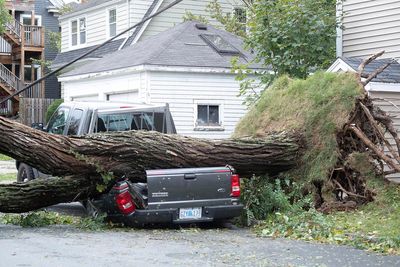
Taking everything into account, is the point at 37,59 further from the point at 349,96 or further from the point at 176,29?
the point at 349,96

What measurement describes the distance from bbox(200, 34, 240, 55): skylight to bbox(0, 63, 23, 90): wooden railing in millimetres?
19404

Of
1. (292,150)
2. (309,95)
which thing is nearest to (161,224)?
(292,150)

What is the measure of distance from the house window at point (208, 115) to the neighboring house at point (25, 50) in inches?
775

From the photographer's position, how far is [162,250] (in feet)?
31.6

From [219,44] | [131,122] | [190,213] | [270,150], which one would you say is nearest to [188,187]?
[190,213]

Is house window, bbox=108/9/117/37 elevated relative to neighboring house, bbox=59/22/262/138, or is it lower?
elevated

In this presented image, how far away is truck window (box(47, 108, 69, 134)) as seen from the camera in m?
14.9

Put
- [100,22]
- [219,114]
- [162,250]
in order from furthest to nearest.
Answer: [100,22], [219,114], [162,250]

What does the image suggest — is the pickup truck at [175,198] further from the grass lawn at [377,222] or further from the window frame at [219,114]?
the window frame at [219,114]

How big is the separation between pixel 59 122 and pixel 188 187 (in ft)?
14.1

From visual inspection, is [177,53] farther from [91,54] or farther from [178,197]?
[178,197]

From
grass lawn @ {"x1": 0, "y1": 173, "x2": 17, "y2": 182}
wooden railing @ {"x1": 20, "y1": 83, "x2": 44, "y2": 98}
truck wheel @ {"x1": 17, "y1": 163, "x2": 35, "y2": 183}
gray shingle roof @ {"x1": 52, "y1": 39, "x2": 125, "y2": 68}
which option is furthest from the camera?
wooden railing @ {"x1": 20, "y1": 83, "x2": 44, "y2": 98}

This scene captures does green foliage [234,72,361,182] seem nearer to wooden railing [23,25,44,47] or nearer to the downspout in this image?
the downspout

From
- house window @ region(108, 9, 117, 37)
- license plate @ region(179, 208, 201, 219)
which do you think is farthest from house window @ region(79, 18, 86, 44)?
license plate @ region(179, 208, 201, 219)
